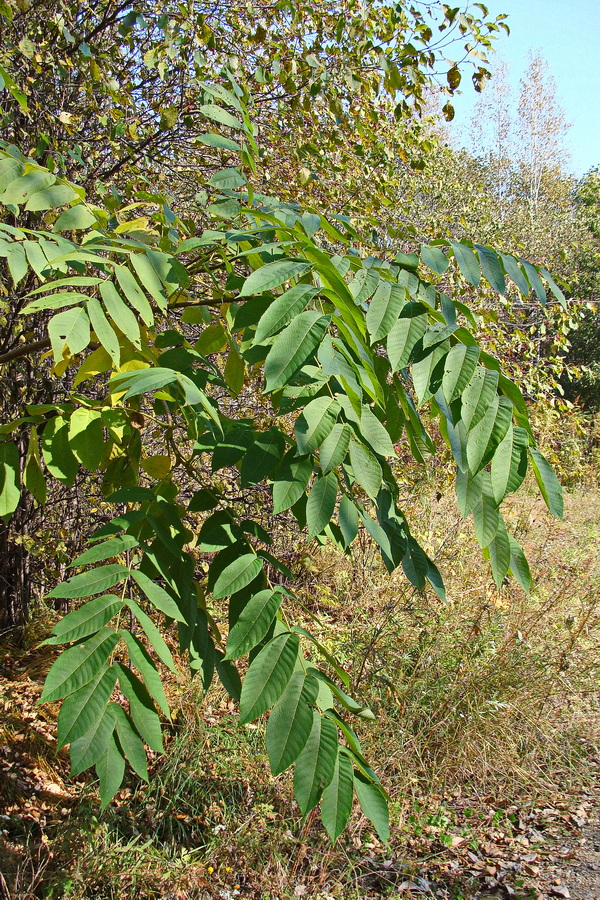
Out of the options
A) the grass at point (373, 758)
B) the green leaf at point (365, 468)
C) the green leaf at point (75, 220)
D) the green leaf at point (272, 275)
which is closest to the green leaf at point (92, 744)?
the green leaf at point (365, 468)

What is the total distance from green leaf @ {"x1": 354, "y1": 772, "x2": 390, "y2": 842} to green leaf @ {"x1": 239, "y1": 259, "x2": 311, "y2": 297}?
3.34 feet

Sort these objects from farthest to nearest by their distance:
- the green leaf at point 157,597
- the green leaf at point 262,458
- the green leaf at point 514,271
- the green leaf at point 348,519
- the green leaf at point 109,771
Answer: the green leaf at point 514,271 → the green leaf at point 348,519 → the green leaf at point 262,458 → the green leaf at point 157,597 → the green leaf at point 109,771

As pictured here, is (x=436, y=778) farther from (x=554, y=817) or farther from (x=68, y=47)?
(x=68, y=47)

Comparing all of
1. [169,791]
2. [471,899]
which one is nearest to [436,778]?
[471,899]

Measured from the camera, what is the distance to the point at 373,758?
3.60m

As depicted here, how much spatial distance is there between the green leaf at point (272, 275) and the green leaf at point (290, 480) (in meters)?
0.36

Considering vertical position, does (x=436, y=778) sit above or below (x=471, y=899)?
above

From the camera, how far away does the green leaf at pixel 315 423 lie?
49.6 inches

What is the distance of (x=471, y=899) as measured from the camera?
9.98 feet

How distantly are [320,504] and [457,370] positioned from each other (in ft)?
1.53

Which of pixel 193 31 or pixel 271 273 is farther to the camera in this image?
pixel 193 31

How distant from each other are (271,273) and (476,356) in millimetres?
509

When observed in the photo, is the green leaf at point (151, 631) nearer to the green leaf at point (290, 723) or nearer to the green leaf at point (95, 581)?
the green leaf at point (95, 581)

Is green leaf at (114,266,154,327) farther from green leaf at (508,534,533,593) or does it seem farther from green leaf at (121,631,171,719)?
green leaf at (508,534,533,593)
